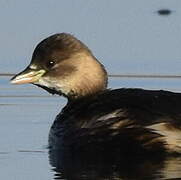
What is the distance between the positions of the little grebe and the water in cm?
18

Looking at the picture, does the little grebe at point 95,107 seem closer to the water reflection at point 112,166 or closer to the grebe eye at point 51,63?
the grebe eye at point 51,63

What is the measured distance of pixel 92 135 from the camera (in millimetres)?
14711

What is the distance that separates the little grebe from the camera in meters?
14.4

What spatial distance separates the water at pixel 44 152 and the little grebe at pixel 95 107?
18cm

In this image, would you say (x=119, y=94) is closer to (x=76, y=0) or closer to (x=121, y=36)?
(x=121, y=36)

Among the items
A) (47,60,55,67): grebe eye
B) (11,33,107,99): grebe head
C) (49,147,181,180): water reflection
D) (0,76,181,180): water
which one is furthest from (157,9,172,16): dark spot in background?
(49,147,181,180): water reflection

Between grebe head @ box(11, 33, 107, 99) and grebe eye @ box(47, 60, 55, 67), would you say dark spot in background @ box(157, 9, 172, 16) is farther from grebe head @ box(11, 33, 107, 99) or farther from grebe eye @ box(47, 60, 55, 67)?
grebe eye @ box(47, 60, 55, 67)

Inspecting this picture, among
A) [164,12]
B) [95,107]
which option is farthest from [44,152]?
[164,12]

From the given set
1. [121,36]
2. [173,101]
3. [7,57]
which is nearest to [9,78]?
[7,57]

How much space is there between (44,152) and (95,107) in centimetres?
68

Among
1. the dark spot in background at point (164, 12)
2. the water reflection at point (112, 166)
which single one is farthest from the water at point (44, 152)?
the dark spot in background at point (164, 12)

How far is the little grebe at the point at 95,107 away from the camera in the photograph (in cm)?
1435

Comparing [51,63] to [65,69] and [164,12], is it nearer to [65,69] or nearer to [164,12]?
[65,69]

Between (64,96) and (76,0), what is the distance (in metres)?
5.17
